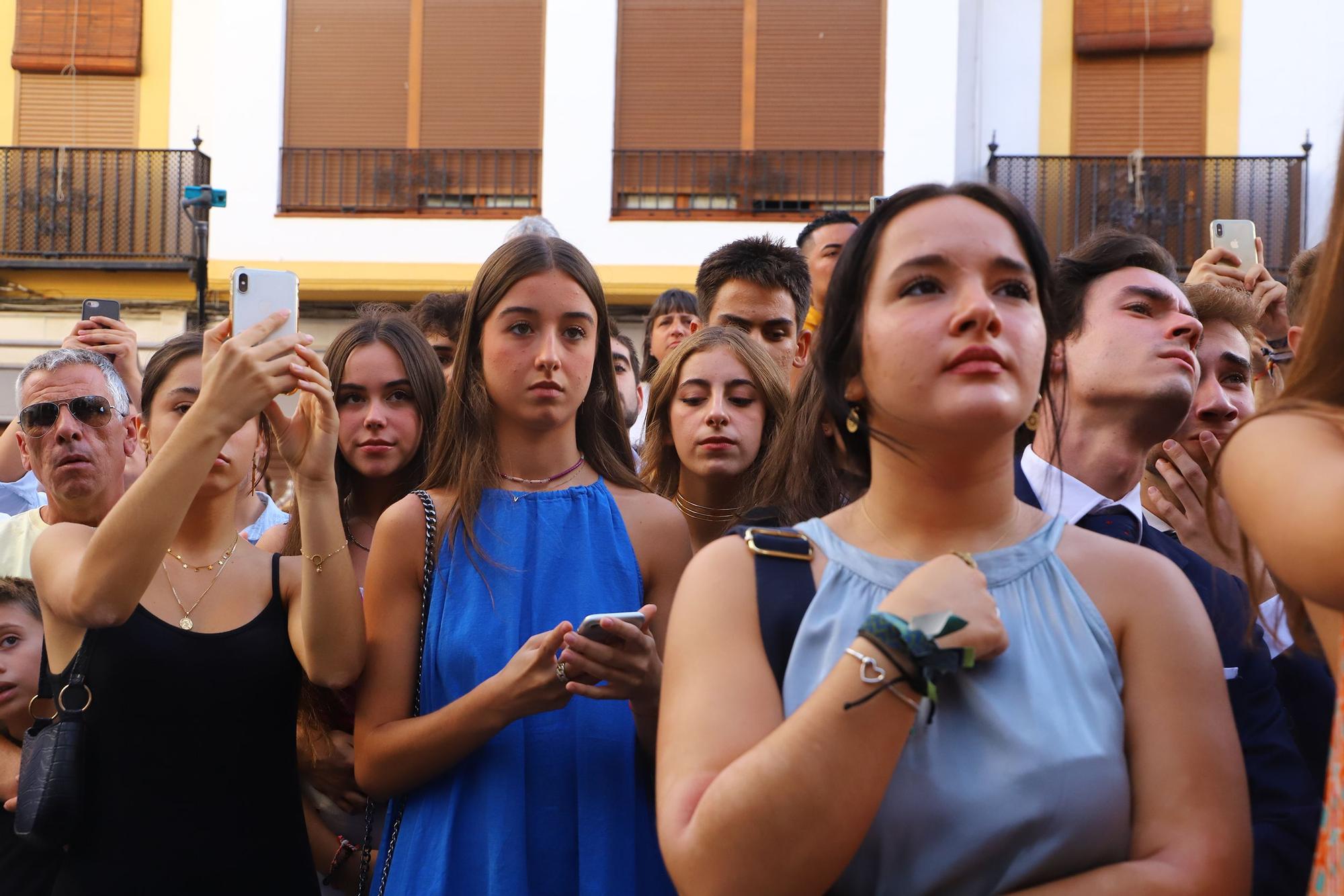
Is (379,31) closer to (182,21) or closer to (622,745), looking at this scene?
(182,21)

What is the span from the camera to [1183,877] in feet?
5.40

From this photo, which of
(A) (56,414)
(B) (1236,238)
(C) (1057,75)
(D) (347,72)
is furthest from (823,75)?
(A) (56,414)

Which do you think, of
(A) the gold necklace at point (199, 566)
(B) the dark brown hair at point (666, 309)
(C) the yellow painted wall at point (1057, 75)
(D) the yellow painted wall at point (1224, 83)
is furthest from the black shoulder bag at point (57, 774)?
(D) the yellow painted wall at point (1224, 83)

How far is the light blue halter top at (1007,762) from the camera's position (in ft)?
5.45

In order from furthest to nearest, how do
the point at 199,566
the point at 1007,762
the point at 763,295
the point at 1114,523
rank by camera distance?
the point at 763,295, the point at 199,566, the point at 1114,523, the point at 1007,762

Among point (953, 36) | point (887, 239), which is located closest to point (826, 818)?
point (887, 239)

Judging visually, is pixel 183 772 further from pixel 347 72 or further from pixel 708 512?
pixel 347 72

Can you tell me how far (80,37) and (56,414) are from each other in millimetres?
12606

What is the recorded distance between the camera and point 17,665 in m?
3.37

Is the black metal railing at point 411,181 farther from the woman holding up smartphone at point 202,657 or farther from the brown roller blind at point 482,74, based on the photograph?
the woman holding up smartphone at point 202,657

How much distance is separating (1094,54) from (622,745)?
43.6 feet

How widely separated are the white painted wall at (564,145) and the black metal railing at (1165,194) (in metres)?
0.63

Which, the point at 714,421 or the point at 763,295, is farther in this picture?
the point at 763,295

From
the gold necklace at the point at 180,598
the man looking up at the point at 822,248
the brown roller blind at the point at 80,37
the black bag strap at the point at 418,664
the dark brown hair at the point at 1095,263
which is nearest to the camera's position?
the black bag strap at the point at 418,664
